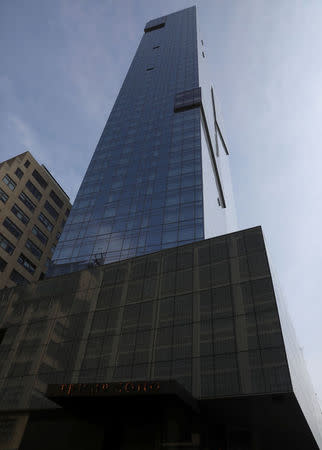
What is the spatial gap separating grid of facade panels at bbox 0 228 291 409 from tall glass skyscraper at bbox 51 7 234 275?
14.7 m

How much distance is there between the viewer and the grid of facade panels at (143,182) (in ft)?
159

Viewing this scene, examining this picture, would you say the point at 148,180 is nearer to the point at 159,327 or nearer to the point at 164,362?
the point at 159,327

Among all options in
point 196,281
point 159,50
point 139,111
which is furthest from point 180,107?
point 196,281

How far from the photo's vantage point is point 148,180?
190 ft

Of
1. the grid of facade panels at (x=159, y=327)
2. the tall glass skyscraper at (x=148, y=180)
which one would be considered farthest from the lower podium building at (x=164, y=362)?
the tall glass skyscraper at (x=148, y=180)

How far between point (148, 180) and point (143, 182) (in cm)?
92

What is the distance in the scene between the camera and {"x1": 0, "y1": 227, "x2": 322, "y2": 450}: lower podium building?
20594 millimetres

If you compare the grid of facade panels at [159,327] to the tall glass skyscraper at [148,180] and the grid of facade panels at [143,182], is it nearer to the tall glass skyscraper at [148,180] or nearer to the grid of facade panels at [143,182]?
the tall glass skyscraper at [148,180]

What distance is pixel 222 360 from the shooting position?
21.7 metres

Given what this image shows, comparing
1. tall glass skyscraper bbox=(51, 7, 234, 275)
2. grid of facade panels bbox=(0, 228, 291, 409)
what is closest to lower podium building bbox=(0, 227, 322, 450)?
grid of facade panels bbox=(0, 228, 291, 409)

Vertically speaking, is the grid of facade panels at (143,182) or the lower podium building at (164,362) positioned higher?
the grid of facade panels at (143,182)

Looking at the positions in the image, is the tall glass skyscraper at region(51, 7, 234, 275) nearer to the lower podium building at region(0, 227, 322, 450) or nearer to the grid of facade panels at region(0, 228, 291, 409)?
the grid of facade panels at region(0, 228, 291, 409)

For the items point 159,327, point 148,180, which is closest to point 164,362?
point 159,327

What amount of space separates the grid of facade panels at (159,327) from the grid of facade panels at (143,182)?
1494 centimetres
